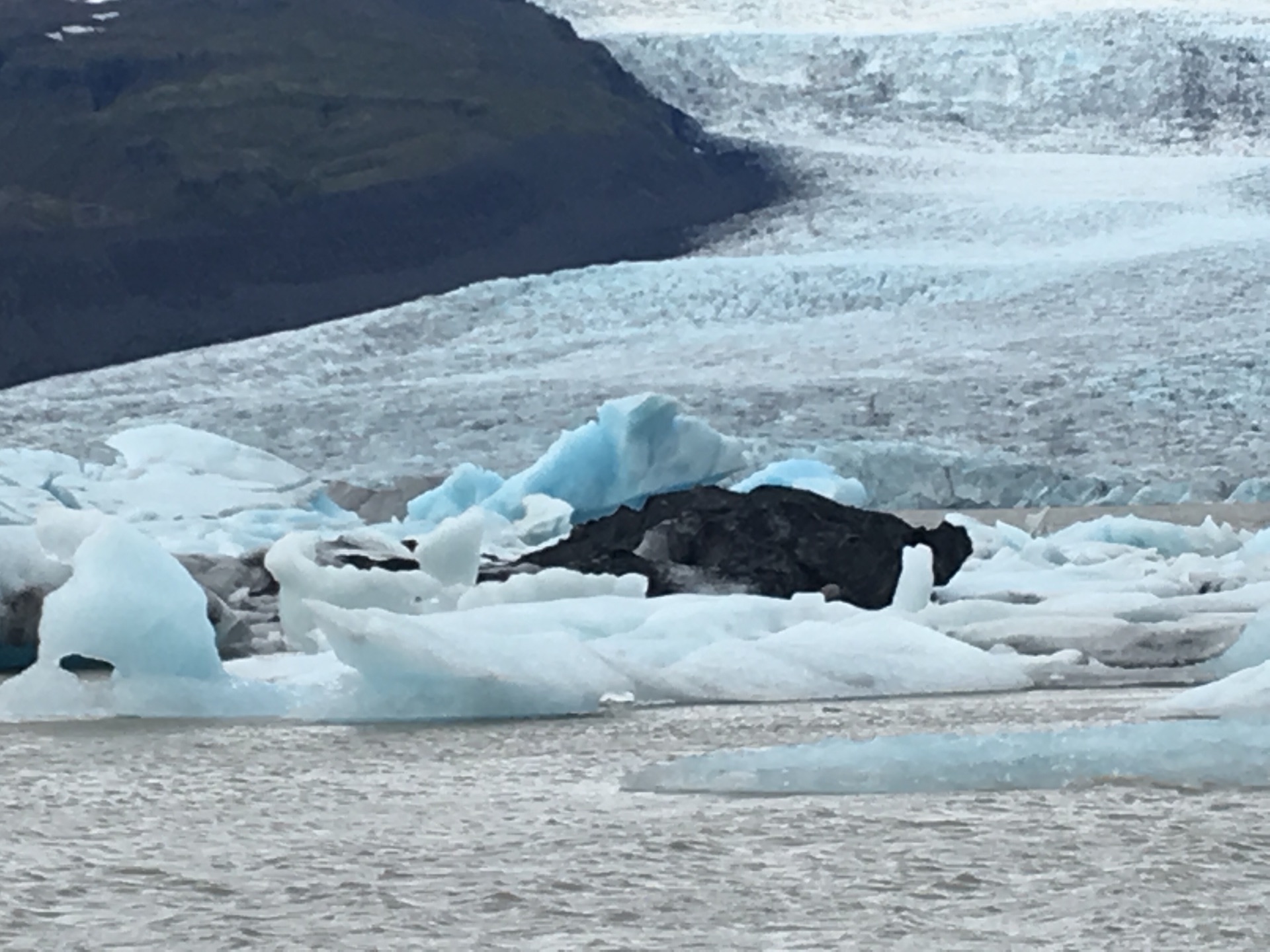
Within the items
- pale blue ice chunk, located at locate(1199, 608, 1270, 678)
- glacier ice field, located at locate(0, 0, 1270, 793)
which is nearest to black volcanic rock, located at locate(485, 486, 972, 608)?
glacier ice field, located at locate(0, 0, 1270, 793)

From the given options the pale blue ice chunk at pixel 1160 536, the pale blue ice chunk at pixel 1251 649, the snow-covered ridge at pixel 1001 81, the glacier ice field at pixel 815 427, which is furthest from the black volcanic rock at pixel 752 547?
the snow-covered ridge at pixel 1001 81

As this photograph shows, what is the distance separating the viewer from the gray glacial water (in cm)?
141

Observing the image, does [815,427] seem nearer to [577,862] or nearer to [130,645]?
[130,645]

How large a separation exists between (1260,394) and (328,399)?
18.5 feet

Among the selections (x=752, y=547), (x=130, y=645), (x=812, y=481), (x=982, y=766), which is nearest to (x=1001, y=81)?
(x=812, y=481)

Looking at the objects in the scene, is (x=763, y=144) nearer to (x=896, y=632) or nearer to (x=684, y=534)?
(x=684, y=534)

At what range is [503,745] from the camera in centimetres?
270

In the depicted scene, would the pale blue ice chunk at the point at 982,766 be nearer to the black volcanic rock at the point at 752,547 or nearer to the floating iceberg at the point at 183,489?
the black volcanic rock at the point at 752,547

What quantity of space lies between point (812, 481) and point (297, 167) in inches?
449

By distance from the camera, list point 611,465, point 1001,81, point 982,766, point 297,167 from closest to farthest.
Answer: point 982,766
point 611,465
point 1001,81
point 297,167

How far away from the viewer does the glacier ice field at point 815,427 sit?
124 inches

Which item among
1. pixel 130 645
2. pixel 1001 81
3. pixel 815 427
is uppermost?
pixel 1001 81

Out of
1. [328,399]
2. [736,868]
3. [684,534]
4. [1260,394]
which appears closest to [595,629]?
[684,534]

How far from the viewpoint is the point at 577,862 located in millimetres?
1698
